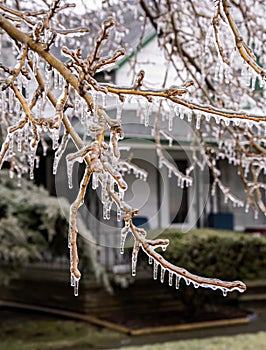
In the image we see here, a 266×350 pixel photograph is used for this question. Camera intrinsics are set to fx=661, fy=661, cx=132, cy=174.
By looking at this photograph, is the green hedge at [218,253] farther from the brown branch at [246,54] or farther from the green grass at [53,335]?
the brown branch at [246,54]

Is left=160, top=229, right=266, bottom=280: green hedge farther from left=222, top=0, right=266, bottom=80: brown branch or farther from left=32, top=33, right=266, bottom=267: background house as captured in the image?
left=222, top=0, right=266, bottom=80: brown branch

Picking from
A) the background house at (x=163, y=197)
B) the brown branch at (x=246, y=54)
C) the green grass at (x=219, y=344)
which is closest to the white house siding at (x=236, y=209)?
the background house at (x=163, y=197)

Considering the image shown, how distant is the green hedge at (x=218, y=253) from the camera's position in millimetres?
10836

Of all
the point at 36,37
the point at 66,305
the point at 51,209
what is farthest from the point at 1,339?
the point at 36,37

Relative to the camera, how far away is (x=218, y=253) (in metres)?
11.2

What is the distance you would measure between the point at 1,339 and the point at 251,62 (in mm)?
9589

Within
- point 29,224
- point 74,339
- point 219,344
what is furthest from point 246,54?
point 74,339

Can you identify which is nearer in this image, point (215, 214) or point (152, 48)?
point (152, 48)

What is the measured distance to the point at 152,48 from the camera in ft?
44.2

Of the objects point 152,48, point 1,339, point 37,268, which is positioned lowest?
point 1,339

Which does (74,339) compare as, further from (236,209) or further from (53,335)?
(236,209)

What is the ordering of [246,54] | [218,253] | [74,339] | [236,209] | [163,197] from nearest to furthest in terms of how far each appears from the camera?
1. [246,54]
2. [74,339]
3. [218,253]
4. [163,197]
5. [236,209]

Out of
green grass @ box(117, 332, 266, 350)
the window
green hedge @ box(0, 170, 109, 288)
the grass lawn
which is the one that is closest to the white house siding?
the window

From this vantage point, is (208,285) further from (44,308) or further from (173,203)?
(173,203)
